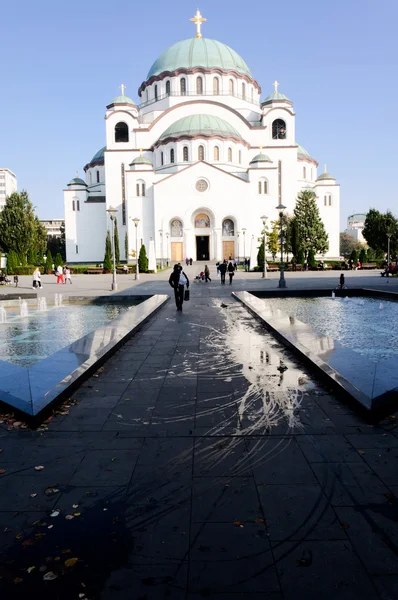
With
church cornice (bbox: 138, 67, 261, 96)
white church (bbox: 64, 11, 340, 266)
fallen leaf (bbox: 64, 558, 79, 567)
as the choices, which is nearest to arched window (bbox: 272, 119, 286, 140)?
white church (bbox: 64, 11, 340, 266)

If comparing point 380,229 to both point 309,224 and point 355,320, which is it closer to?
point 309,224

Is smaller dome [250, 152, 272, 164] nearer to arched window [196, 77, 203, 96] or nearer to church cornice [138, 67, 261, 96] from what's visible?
arched window [196, 77, 203, 96]

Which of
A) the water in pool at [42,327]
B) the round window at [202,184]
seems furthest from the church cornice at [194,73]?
the water in pool at [42,327]

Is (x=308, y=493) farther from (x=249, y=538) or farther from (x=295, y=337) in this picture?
(x=295, y=337)

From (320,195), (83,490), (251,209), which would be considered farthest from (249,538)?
(320,195)

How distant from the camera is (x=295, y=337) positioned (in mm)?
8086

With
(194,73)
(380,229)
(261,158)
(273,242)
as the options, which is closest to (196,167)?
(261,158)

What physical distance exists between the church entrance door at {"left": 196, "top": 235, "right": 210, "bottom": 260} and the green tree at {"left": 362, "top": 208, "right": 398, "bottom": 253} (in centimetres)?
2074

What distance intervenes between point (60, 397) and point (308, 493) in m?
2.92

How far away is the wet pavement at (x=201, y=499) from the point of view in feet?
7.74

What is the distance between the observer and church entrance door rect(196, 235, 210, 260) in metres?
50.2

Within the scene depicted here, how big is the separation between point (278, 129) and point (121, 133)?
1833 cm

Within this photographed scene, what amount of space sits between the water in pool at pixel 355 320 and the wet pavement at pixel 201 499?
393 centimetres

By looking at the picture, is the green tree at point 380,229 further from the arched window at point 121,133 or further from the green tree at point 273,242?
the arched window at point 121,133
